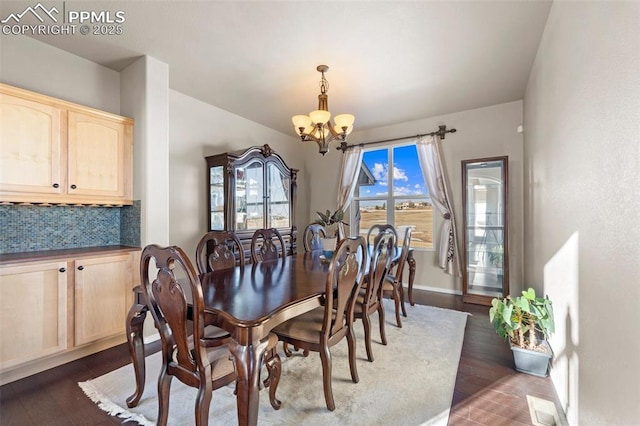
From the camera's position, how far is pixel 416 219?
4609 millimetres

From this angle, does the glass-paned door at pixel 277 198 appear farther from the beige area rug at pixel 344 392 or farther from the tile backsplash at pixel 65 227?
the beige area rug at pixel 344 392

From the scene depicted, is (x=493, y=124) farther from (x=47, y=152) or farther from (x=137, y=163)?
(x=47, y=152)

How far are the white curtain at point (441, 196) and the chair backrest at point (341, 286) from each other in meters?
2.74

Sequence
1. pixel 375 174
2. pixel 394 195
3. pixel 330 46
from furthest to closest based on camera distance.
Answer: pixel 375 174 → pixel 394 195 → pixel 330 46

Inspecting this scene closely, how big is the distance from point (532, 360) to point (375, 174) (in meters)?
3.46

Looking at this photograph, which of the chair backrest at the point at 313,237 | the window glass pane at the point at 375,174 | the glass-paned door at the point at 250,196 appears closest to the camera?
the chair backrest at the point at 313,237

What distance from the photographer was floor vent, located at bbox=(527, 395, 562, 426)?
63.2 inches

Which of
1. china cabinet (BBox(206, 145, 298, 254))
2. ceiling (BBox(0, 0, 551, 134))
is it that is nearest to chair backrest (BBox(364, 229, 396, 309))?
ceiling (BBox(0, 0, 551, 134))

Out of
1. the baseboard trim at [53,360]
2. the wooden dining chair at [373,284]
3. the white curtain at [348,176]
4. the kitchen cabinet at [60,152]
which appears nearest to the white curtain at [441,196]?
the white curtain at [348,176]

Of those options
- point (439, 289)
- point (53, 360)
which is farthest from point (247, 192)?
point (439, 289)

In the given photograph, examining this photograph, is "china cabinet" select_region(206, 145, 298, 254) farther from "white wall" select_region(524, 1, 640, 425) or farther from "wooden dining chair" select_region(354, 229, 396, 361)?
"white wall" select_region(524, 1, 640, 425)

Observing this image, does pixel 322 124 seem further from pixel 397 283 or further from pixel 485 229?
pixel 485 229

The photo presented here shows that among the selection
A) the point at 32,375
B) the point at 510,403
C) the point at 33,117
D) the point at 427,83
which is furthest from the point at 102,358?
the point at 427,83

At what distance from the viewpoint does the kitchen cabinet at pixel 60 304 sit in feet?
6.45
